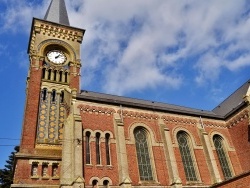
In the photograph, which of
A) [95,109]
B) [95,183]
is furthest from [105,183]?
[95,109]

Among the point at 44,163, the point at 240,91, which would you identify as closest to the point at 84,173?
the point at 44,163

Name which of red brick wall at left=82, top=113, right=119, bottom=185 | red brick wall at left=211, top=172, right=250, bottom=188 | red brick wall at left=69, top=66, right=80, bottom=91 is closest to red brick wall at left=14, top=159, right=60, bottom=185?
red brick wall at left=82, top=113, right=119, bottom=185

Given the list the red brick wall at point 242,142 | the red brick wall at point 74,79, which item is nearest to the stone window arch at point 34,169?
the red brick wall at point 74,79

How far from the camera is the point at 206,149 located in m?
25.2

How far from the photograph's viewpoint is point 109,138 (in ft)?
72.8

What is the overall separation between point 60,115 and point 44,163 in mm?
5654

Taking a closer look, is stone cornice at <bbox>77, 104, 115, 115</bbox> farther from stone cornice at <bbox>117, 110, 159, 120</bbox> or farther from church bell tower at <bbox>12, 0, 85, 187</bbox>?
church bell tower at <bbox>12, 0, 85, 187</bbox>

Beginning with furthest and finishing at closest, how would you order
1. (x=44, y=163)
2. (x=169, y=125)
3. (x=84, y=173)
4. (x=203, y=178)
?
(x=169, y=125)
(x=203, y=178)
(x=44, y=163)
(x=84, y=173)

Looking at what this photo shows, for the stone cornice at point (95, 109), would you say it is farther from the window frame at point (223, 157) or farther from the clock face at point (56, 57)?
the window frame at point (223, 157)

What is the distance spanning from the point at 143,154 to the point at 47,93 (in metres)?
12.2

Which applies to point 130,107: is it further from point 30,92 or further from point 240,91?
point 240,91

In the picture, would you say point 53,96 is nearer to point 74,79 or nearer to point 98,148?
point 74,79

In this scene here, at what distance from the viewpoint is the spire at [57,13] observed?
1323 inches

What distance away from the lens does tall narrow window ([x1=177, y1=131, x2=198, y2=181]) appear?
23.7m
